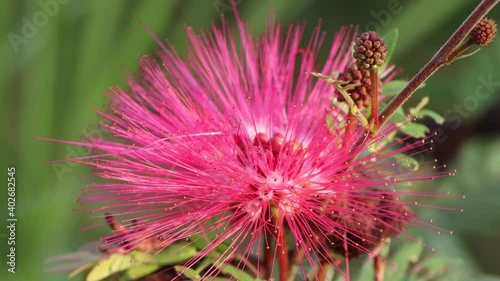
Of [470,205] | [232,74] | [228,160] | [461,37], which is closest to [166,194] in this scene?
[228,160]

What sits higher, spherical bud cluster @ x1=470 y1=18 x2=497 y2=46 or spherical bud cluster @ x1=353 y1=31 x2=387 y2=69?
spherical bud cluster @ x1=470 y1=18 x2=497 y2=46

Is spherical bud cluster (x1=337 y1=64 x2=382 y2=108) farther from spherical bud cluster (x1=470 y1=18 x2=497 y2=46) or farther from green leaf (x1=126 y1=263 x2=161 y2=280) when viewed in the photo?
green leaf (x1=126 y1=263 x2=161 y2=280)
